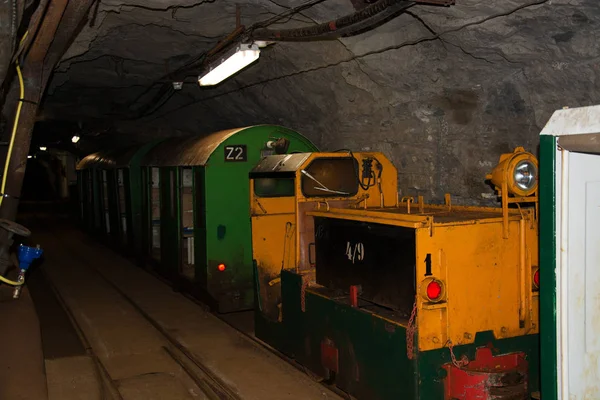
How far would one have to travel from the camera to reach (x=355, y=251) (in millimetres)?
5438

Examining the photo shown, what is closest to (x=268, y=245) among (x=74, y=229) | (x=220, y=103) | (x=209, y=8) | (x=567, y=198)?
(x=209, y=8)

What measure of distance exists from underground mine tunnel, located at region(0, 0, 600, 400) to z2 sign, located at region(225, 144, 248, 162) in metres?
0.03

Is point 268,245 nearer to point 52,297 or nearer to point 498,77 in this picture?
point 498,77

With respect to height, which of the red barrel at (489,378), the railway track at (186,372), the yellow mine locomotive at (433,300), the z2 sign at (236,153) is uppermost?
the z2 sign at (236,153)

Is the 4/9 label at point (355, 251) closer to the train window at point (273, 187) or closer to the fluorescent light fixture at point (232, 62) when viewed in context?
the train window at point (273, 187)

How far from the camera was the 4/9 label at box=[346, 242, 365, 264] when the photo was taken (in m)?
5.32

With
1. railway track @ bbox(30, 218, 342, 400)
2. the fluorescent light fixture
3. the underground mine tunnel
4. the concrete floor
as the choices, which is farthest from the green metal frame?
the fluorescent light fixture

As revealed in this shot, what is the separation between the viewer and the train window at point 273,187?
798cm

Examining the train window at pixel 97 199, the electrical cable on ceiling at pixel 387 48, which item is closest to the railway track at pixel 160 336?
the train window at pixel 97 199

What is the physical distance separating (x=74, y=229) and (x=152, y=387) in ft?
55.3

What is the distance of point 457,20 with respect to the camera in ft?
18.7

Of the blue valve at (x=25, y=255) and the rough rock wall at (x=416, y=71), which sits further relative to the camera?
the blue valve at (x=25, y=255)

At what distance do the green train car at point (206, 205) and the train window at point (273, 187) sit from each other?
0.84 meters

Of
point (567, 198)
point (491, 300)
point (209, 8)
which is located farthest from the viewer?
point (209, 8)
